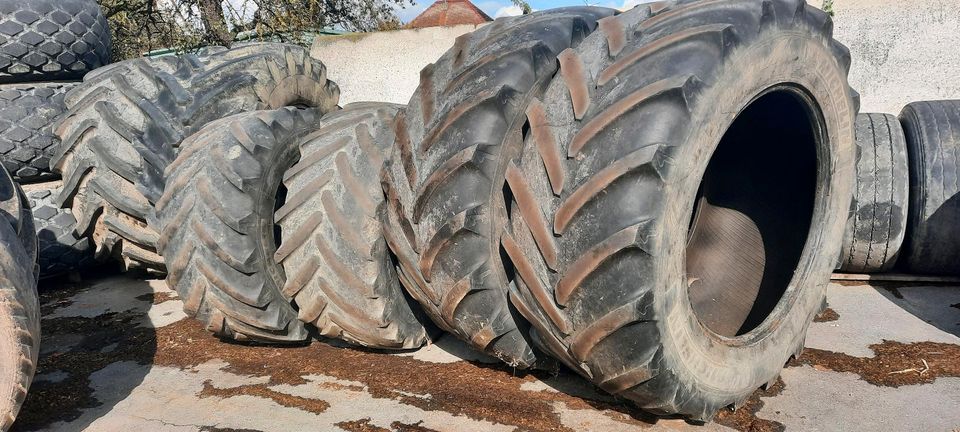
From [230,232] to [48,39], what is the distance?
2.47 metres

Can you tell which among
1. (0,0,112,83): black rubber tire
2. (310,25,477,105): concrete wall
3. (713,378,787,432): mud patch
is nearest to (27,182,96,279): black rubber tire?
(0,0,112,83): black rubber tire

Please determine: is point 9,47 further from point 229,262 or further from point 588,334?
point 588,334

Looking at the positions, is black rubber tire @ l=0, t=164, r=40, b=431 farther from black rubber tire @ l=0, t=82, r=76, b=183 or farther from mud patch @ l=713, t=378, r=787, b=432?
mud patch @ l=713, t=378, r=787, b=432

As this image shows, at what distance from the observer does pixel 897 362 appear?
2.49 metres

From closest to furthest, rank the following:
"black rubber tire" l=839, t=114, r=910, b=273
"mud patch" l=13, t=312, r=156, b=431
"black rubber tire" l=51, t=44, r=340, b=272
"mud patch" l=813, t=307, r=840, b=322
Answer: "mud patch" l=13, t=312, r=156, b=431 → "mud patch" l=813, t=307, r=840, b=322 → "black rubber tire" l=51, t=44, r=340, b=272 → "black rubber tire" l=839, t=114, r=910, b=273

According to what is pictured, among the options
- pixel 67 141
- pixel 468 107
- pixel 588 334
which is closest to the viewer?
pixel 588 334

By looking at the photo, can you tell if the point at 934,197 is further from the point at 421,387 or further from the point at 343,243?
the point at 343,243

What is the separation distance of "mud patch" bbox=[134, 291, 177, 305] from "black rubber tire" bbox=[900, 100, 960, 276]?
13.6ft

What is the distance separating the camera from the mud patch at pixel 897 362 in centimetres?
237

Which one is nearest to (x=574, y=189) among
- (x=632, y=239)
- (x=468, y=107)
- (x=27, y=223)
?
(x=632, y=239)

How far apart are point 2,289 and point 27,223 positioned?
1.97 ft

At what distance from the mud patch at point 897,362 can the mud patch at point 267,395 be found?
71.3 inches

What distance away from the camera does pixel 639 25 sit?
1.77 meters

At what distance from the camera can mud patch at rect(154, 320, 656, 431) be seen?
6.97 ft
